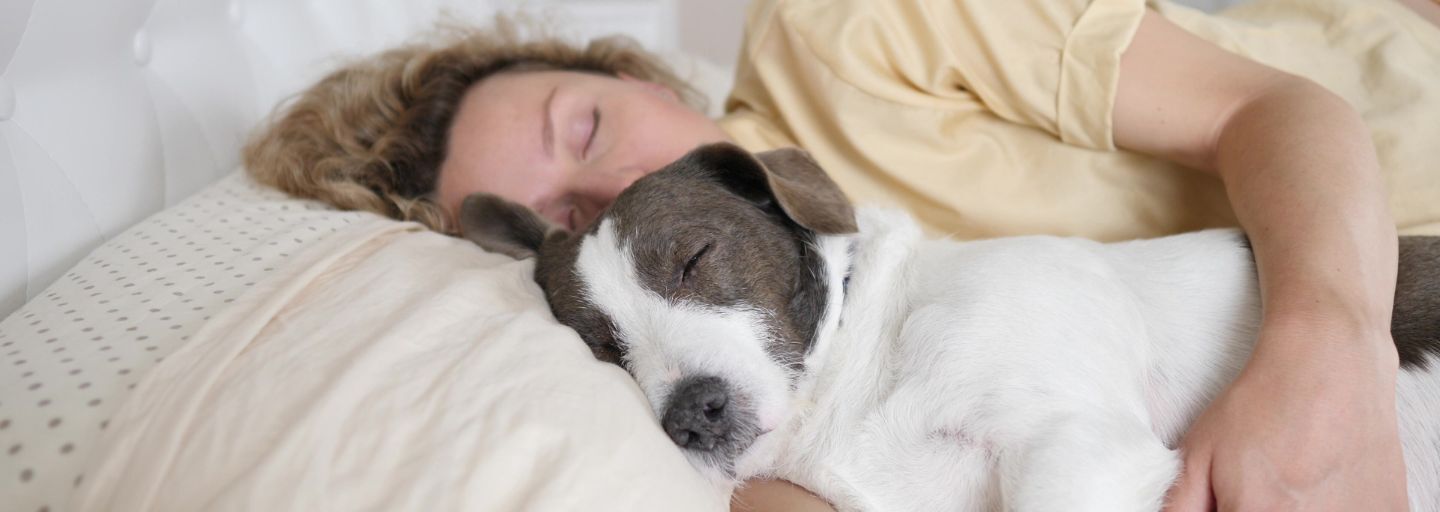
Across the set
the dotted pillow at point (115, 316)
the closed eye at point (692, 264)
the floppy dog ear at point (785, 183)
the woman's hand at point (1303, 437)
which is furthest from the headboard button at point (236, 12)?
the woman's hand at point (1303, 437)

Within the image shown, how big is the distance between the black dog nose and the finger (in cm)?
70

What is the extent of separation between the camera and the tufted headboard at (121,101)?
1867 mm

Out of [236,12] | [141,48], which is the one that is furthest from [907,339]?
[236,12]

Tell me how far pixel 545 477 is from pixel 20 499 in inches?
25.3

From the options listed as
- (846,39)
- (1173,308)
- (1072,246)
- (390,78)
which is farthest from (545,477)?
(390,78)

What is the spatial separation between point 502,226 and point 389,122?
2.83ft

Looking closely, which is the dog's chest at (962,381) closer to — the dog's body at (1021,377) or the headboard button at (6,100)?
the dog's body at (1021,377)

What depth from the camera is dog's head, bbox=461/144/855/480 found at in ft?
4.93

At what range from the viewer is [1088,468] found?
132cm

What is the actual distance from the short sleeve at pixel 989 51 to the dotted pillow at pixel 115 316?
1245 millimetres

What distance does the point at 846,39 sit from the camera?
2289 mm

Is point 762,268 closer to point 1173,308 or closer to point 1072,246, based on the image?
point 1072,246

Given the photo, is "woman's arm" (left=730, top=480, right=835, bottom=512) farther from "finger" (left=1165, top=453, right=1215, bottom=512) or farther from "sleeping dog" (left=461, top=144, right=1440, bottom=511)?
"finger" (left=1165, top=453, right=1215, bottom=512)

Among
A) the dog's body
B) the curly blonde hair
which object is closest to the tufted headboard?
the curly blonde hair
